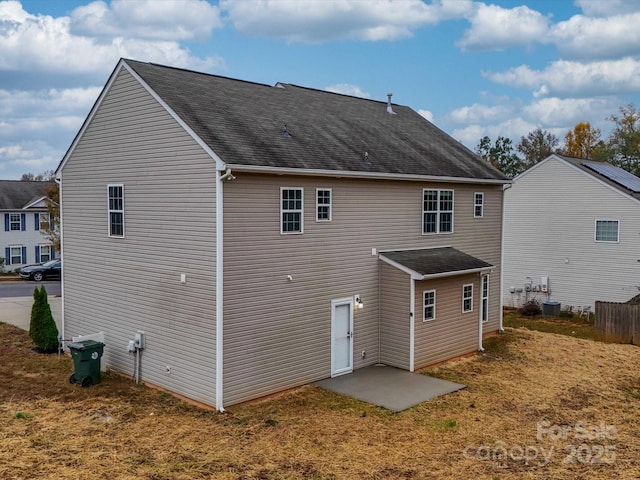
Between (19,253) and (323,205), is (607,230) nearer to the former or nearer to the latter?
(323,205)

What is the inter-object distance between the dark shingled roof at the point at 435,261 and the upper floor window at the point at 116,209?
6.75 metres

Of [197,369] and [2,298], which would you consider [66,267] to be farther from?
[2,298]

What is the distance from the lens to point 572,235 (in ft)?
82.5

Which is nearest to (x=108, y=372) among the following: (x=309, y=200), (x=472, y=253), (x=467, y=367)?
(x=309, y=200)

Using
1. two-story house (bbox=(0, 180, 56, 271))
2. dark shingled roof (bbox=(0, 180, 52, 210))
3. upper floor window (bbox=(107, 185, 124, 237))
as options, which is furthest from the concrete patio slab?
dark shingled roof (bbox=(0, 180, 52, 210))

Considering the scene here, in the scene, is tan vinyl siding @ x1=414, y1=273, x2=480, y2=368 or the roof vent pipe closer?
tan vinyl siding @ x1=414, y1=273, x2=480, y2=368

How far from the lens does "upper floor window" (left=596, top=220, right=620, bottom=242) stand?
23891 millimetres

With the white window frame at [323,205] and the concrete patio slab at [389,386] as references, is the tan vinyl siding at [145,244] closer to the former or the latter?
the white window frame at [323,205]

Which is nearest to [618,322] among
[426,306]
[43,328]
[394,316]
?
[426,306]

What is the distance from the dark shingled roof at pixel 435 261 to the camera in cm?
1441

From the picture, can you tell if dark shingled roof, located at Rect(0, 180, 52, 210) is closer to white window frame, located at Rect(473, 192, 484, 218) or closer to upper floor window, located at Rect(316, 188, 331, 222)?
white window frame, located at Rect(473, 192, 484, 218)

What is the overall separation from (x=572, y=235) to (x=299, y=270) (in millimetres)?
17303

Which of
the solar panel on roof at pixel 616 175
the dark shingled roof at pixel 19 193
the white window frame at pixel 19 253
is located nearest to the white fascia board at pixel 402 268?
Result: the solar panel on roof at pixel 616 175

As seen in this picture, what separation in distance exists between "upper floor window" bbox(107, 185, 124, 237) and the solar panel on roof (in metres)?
21.2
